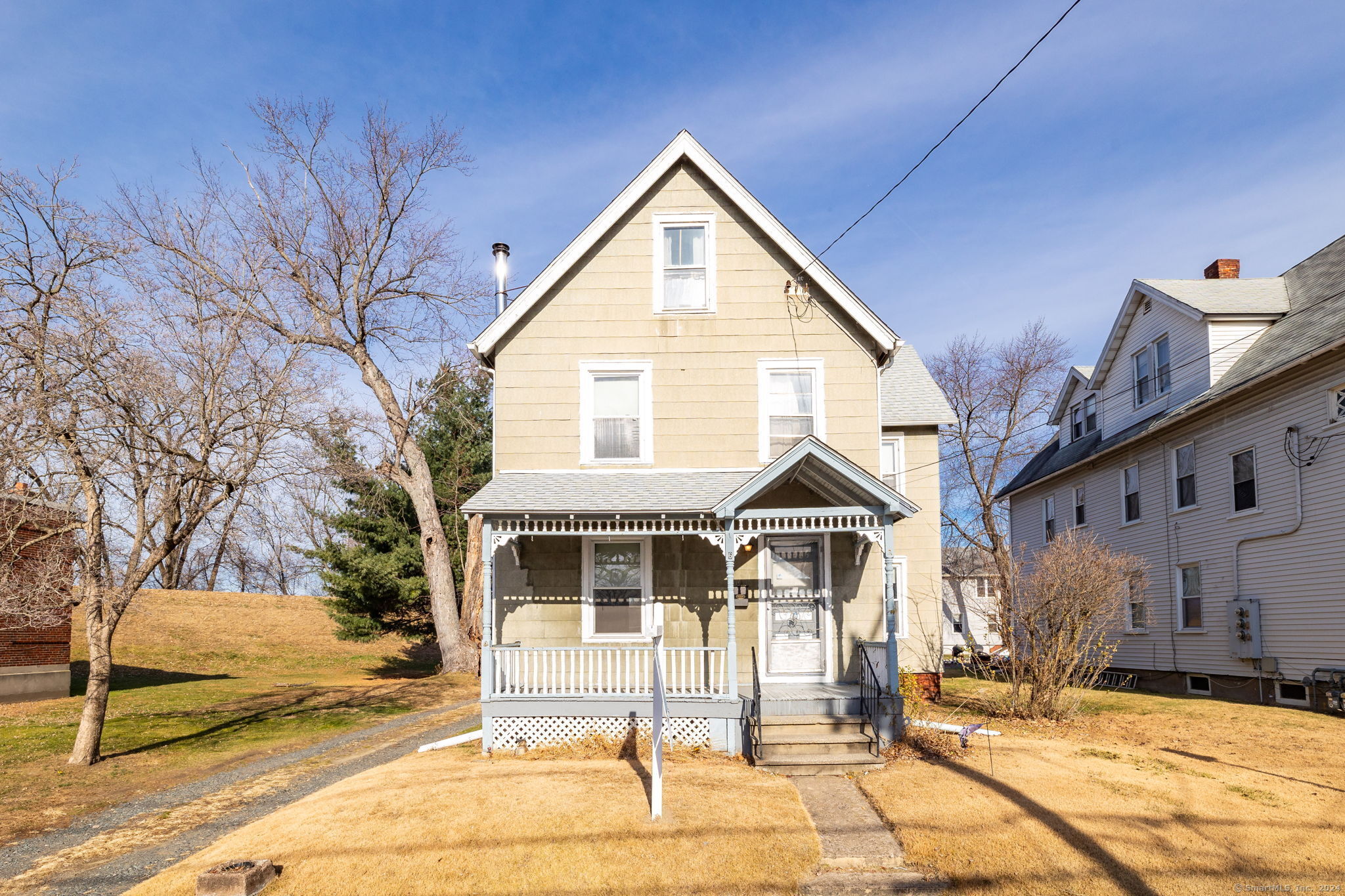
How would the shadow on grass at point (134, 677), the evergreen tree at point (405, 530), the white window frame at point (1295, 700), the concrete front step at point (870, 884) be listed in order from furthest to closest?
the evergreen tree at point (405, 530) → the shadow on grass at point (134, 677) → the white window frame at point (1295, 700) → the concrete front step at point (870, 884)

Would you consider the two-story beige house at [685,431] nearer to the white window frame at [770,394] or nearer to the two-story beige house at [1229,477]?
the white window frame at [770,394]


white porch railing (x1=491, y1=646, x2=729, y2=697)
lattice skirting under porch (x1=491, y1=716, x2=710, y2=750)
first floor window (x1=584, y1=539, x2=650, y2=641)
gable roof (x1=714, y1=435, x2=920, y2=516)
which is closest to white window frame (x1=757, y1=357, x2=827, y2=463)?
gable roof (x1=714, y1=435, x2=920, y2=516)

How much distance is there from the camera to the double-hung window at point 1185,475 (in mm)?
19984

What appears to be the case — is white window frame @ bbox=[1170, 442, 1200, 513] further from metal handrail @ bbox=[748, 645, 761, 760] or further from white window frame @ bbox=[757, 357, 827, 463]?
metal handrail @ bbox=[748, 645, 761, 760]

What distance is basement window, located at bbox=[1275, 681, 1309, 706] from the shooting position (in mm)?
16344

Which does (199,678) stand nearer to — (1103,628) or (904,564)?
(904,564)

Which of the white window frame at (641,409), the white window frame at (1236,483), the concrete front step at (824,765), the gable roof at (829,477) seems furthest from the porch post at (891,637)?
the white window frame at (1236,483)

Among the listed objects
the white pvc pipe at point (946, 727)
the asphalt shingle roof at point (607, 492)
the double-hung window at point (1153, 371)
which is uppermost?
the double-hung window at point (1153, 371)

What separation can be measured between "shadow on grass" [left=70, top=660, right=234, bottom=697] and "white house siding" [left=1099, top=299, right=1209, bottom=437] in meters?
26.7

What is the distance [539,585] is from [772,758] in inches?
179

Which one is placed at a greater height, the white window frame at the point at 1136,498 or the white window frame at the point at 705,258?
the white window frame at the point at 705,258

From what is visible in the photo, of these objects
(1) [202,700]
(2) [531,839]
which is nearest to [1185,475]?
(2) [531,839]

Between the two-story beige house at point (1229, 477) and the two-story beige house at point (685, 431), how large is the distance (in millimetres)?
8303

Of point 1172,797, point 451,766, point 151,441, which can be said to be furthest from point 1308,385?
point 151,441
